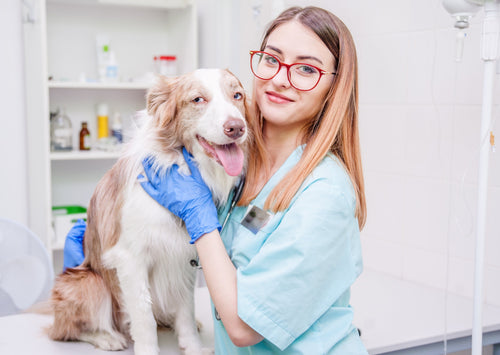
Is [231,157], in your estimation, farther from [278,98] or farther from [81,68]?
[81,68]

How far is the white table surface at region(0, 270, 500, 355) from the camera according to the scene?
1381mm

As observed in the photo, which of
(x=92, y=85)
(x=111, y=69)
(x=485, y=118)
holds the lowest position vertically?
(x=485, y=118)

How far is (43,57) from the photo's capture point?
2.69 m

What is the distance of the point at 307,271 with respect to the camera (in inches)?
40.0

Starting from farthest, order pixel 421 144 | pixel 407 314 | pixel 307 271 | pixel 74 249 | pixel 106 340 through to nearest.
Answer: pixel 421 144 → pixel 407 314 → pixel 74 249 → pixel 106 340 → pixel 307 271

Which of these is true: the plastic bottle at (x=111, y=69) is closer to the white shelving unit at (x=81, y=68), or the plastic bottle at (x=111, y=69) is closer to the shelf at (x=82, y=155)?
the white shelving unit at (x=81, y=68)

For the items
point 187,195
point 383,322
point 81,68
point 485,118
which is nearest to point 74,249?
point 187,195

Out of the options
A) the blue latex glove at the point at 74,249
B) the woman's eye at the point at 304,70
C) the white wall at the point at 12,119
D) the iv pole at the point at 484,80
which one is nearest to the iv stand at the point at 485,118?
the iv pole at the point at 484,80

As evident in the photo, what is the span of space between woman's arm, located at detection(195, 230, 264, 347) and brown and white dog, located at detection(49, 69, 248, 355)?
6.8 inches

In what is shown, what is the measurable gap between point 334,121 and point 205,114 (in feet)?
1.03

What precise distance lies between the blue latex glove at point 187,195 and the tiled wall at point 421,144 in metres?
0.93

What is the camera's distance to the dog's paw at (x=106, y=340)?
1358 mm

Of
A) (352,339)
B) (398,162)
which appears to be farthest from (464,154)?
(352,339)

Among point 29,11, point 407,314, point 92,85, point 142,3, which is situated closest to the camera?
point 407,314
